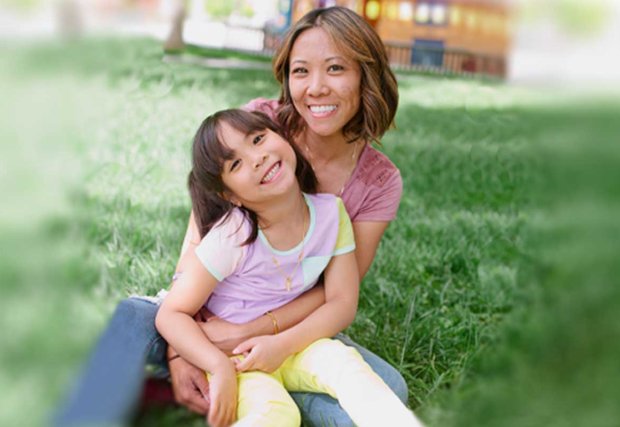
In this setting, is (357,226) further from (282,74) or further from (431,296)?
(431,296)

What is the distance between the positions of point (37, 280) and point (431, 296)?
1.72 meters

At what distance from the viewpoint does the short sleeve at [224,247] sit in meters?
1.69

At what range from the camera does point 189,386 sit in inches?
65.4

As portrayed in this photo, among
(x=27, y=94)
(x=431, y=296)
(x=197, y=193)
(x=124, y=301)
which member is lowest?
(x=431, y=296)

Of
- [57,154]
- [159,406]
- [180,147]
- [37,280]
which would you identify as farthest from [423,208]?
[37,280]

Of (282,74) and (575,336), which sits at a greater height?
(282,74)

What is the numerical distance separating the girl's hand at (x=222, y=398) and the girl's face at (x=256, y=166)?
321mm

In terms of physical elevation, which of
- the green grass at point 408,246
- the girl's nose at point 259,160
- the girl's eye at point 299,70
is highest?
the girl's eye at point 299,70

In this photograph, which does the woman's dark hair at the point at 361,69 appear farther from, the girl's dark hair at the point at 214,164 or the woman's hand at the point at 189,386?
the woman's hand at the point at 189,386

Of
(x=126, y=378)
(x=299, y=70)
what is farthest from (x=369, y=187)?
(x=126, y=378)

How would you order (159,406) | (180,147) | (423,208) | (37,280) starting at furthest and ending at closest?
(180,147)
(423,208)
(159,406)
(37,280)

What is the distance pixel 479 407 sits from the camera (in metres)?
1.74

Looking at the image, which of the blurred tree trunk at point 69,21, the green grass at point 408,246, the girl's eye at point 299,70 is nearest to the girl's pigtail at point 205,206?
the green grass at point 408,246

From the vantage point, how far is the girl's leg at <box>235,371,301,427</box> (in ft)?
5.03
